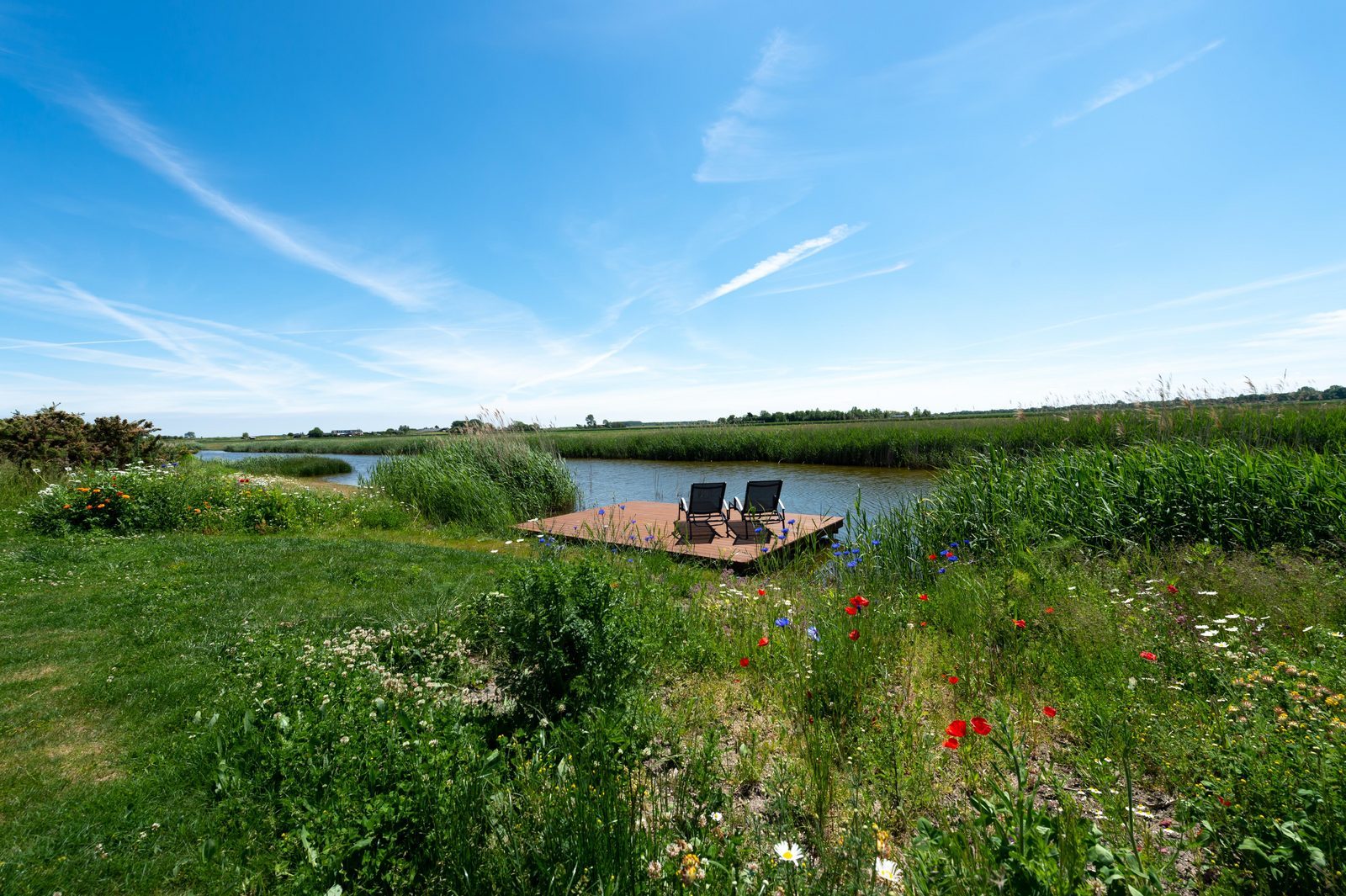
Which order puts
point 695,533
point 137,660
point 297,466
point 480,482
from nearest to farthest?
point 137,660
point 695,533
point 480,482
point 297,466

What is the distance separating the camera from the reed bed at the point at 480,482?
9.91 metres

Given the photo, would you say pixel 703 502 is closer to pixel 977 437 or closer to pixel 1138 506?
pixel 1138 506

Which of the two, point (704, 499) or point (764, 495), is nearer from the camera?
point (704, 499)

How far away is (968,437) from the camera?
16922mm

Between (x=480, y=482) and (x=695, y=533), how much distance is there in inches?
171

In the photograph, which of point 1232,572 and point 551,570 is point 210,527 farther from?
point 1232,572

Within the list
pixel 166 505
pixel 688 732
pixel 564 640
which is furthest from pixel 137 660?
pixel 166 505

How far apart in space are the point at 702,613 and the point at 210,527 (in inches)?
309

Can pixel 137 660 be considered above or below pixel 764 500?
below

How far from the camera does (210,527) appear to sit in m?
8.08

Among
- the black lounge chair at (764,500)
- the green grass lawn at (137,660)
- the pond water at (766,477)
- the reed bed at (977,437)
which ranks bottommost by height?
the pond water at (766,477)

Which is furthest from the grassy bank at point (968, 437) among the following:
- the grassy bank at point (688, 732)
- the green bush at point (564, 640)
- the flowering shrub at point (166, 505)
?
the green bush at point (564, 640)

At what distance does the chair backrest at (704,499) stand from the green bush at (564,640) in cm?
547

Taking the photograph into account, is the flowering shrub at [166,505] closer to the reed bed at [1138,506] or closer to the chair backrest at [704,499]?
the chair backrest at [704,499]
